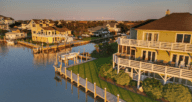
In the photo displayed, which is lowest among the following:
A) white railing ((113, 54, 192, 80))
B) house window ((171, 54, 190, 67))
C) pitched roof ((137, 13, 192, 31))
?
white railing ((113, 54, 192, 80))

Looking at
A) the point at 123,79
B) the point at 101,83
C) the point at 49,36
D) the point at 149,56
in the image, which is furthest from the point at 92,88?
the point at 49,36

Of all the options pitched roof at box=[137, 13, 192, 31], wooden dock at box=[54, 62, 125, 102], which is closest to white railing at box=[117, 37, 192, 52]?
pitched roof at box=[137, 13, 192, 31]

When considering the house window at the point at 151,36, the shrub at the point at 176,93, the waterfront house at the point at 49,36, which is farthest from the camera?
the waterfront house at the point at 49,36

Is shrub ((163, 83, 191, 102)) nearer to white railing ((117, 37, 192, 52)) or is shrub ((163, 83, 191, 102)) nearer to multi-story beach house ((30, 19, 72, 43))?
white railing ((117, 37, 192, 52))

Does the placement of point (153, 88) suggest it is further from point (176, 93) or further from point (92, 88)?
point (92, 88)

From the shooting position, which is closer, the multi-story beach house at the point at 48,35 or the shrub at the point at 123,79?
the shrub at the point at 123,79

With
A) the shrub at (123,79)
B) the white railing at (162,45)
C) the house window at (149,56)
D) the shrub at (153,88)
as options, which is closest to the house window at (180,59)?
the white railing at (162,45)

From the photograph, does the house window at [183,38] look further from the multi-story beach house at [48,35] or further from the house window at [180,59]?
the multi-story beach house at [48,35]
